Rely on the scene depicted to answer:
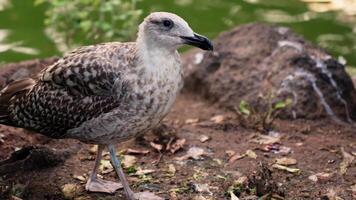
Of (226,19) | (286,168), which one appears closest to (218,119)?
(286,168)

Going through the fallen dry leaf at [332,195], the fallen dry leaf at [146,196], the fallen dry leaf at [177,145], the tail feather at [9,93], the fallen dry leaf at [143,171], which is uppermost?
the tail feather at [9,93]

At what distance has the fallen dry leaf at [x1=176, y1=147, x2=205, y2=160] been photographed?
650 centimetres

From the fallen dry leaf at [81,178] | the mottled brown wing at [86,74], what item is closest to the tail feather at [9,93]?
the mottled brown wing at [86,74]

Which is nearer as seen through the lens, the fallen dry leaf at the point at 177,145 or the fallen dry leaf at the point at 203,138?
the fallen dry leaf at the point at 177,145

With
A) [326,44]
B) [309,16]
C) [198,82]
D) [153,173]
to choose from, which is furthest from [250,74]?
[309,16]

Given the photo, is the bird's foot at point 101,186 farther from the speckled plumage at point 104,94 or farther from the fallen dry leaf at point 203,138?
the fallen dry leaf at point 203,138

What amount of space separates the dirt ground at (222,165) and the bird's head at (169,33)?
1.16m

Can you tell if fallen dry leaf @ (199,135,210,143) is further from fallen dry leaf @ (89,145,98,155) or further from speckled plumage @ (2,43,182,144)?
speckled plumage @ (2,43,182,144)

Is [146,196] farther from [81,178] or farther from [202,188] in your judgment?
[81,178]

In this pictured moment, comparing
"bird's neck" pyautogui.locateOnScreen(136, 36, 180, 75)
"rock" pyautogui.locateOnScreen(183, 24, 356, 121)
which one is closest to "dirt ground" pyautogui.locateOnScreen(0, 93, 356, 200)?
"rock" pyautogui.locateOnScreen(183, 24, 356, 121)

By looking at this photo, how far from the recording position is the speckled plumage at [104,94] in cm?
536

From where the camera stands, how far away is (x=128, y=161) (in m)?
6.43

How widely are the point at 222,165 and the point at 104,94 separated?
1420 millimetres

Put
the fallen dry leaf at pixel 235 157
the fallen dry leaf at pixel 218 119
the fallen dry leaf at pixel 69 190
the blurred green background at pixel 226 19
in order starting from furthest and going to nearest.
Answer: the blurred green background at pixel 226 19 < the fallen dry leaf at pixel 218 119 < the fallen dry leaf at pixel 235 157 < the fallen dry leaf at pixel 69 190
